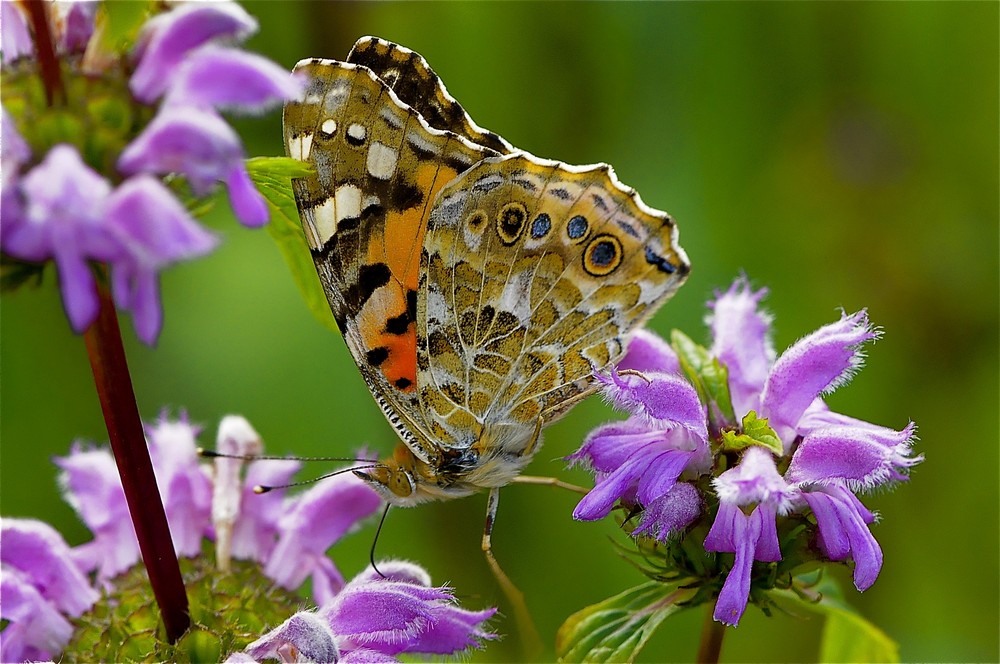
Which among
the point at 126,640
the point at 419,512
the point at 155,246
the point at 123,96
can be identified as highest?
the point at 123,96

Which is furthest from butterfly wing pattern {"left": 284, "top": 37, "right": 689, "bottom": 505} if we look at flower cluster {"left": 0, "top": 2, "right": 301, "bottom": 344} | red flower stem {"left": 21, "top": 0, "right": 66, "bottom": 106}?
red flower stem {"left": 21, "top": 0, "right": 66, "bottom": 106}

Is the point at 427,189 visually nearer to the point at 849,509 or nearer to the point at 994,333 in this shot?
the point at 849,509

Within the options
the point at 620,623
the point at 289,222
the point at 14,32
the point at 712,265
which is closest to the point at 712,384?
the point at 620,623

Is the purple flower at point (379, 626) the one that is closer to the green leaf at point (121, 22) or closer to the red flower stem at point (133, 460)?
the red flower stem at point (133, 460)

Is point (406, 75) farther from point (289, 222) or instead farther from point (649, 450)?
point (649, 450)

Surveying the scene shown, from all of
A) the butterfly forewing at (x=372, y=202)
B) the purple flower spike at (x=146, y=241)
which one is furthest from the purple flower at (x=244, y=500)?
the purple flower spike at (x=146, y=241)

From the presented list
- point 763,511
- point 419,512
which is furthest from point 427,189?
point 419,512
